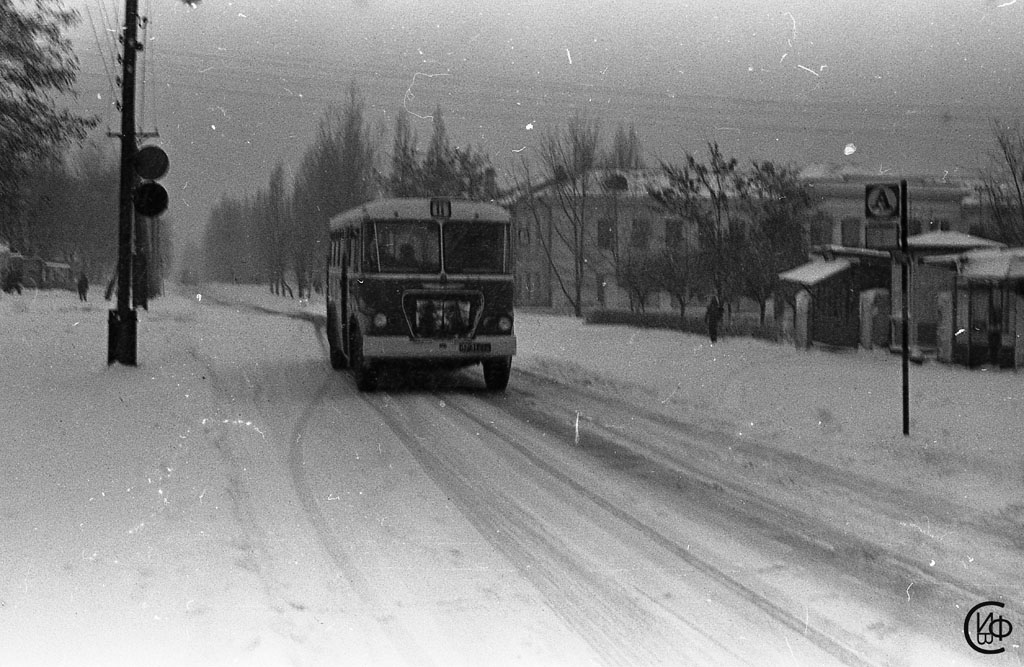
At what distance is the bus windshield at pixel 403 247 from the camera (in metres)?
16.1

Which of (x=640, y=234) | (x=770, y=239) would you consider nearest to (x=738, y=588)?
(x=770, y=239)

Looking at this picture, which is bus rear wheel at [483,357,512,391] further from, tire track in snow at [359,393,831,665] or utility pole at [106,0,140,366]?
utility pole at [106,0,140,366]

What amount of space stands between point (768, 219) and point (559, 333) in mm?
7386

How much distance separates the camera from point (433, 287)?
16.0 meters

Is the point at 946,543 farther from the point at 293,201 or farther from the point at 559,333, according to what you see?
the point at 293,201

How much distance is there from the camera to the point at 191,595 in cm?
569

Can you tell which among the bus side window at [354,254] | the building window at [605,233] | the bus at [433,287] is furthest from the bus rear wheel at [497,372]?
the building window at [605,233]

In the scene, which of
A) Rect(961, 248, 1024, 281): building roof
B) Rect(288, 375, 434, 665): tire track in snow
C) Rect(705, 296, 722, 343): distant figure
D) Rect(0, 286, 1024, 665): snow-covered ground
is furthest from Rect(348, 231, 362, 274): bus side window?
Rect(705, 296, 722, 343): distant figure

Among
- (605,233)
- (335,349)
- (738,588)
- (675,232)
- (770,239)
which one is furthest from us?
(605,233)

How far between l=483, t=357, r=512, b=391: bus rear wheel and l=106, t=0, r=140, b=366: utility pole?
591cm

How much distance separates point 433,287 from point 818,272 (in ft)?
44.4

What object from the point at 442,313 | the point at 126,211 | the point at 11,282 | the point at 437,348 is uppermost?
the point at 126,211

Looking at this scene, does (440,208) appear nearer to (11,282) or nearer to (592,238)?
(592,238)

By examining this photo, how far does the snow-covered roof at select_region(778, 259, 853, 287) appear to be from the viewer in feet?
84.8
